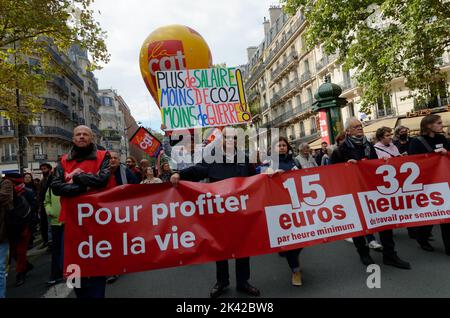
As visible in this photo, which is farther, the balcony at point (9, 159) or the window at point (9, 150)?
the window at point (9, 150)

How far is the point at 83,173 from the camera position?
3350 millimetres

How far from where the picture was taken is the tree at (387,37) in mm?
10812

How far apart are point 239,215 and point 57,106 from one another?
164 feet

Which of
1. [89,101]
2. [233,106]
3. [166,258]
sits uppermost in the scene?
[89,101]

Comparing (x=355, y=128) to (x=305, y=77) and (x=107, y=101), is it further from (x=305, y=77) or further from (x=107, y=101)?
(x=107, y=101)

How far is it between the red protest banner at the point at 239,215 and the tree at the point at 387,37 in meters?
8.16

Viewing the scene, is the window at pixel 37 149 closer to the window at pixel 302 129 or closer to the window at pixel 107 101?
the window at pixel 302 129

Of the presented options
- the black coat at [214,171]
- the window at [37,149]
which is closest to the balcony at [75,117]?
the window at [37,149]

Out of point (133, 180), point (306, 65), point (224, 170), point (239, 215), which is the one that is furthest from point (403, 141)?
point (306, 65)
